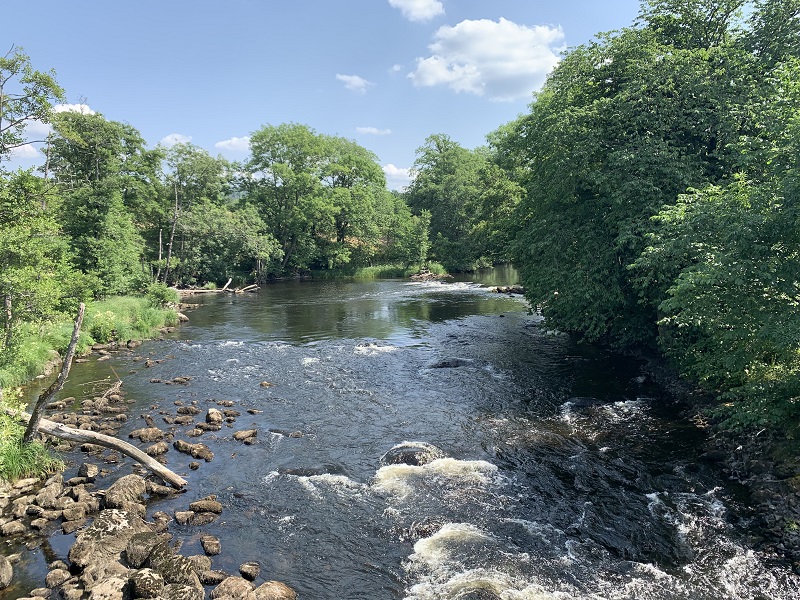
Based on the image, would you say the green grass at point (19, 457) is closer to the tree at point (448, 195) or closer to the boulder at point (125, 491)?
the boulder at point (125, 491)

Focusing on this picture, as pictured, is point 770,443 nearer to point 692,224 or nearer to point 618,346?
point 692,224

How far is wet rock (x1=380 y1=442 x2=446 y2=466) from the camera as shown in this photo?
41.6ft

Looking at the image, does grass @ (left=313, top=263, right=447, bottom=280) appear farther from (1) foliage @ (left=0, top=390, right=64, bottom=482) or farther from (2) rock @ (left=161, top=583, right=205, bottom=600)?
(2) rock @ (left=161, top=583, right=205, bottom=600)

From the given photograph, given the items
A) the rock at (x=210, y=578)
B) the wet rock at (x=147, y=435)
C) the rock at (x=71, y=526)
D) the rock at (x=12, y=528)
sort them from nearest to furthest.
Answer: the rock at (x=210, y=578), the rock at (x=12, y=528), the rock at (x=71, y=526), the wet rock at (x=147, y=435)

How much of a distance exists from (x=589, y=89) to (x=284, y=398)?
63.4 ft

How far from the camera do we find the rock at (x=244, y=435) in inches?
559

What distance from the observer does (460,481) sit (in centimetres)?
1162

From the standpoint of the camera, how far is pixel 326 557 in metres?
8.97

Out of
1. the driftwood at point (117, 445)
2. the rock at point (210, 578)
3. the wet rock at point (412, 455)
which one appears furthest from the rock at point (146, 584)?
the wet rock at point (412, 455)

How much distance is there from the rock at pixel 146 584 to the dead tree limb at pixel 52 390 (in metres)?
5.15

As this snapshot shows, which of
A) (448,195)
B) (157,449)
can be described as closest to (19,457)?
(157,449)

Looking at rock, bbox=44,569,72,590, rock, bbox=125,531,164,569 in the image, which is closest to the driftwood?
rock, bbox=125,531,164,569

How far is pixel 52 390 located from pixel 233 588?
6.51 m

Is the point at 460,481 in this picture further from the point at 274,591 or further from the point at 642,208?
the point at 642,208
